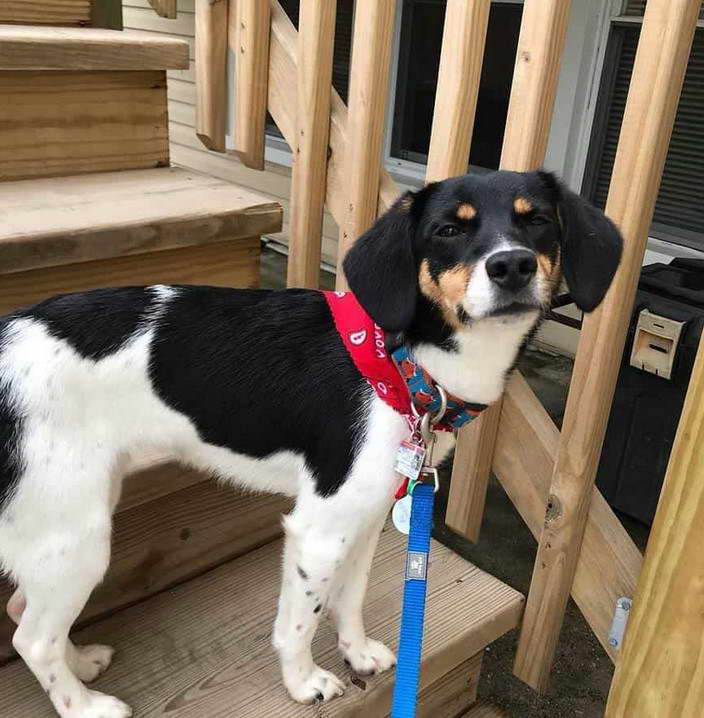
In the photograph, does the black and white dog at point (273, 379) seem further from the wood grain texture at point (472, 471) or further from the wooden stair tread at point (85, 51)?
the wooden stair tread at point (85, 51)

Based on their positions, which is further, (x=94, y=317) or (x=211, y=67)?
(x=211, y=67)

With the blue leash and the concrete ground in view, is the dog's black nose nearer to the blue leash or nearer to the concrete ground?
the blue leash

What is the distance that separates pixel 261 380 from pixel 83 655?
0.72 m

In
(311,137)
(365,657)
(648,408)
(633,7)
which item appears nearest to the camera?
(365,657)

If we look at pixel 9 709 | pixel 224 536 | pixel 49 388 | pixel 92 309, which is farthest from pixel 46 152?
pixel 9 709

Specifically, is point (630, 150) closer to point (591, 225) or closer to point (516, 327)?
point (591, 225)

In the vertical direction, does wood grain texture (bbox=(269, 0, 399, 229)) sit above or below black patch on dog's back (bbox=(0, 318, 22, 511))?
above

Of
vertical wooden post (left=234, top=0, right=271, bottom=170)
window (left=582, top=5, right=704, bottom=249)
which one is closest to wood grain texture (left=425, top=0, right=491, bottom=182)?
vertical wooden post (left=234, top=0, right=271, bottom=170)

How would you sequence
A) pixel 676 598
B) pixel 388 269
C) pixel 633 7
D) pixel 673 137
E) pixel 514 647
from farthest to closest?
pixel 673 137, pixel 633 7, pixel 514 647, pixel 388 269, pixel 676 598

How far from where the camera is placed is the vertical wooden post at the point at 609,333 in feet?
4.69

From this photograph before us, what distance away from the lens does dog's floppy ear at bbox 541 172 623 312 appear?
1.35 m

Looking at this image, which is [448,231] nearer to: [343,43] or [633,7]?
[633,7]

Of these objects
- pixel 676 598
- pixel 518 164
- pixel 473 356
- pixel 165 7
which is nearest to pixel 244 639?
pixel 473 356

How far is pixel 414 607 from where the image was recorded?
1294mm
